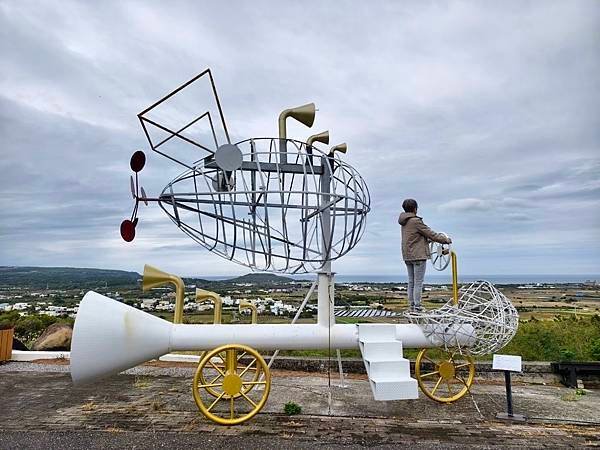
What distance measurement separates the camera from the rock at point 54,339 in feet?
33.0

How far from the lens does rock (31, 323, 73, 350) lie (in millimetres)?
10062

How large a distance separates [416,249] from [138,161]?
3985mm

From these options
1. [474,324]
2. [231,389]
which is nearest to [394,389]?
[474,324]

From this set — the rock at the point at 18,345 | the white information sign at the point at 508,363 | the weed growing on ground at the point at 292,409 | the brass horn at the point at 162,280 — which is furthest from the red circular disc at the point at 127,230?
the rock at the point at 18,345

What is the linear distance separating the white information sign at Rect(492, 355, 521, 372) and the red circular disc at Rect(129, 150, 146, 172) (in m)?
5.27

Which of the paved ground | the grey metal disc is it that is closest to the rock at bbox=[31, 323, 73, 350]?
the paved ground

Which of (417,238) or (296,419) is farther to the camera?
(417,238)

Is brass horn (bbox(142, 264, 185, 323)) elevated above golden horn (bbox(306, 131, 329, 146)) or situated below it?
below

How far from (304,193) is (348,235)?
2.83 ft

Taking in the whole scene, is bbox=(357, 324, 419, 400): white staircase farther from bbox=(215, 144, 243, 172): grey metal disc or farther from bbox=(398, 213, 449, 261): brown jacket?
bbox=(215, 144, 243, 172): grey metal disc

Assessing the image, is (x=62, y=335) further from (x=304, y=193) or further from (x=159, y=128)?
(x=304, y=193)

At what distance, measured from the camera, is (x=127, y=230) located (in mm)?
5559

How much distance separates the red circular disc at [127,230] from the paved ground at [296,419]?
7.25 ft

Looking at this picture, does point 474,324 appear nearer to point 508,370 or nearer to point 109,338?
point 508,370
